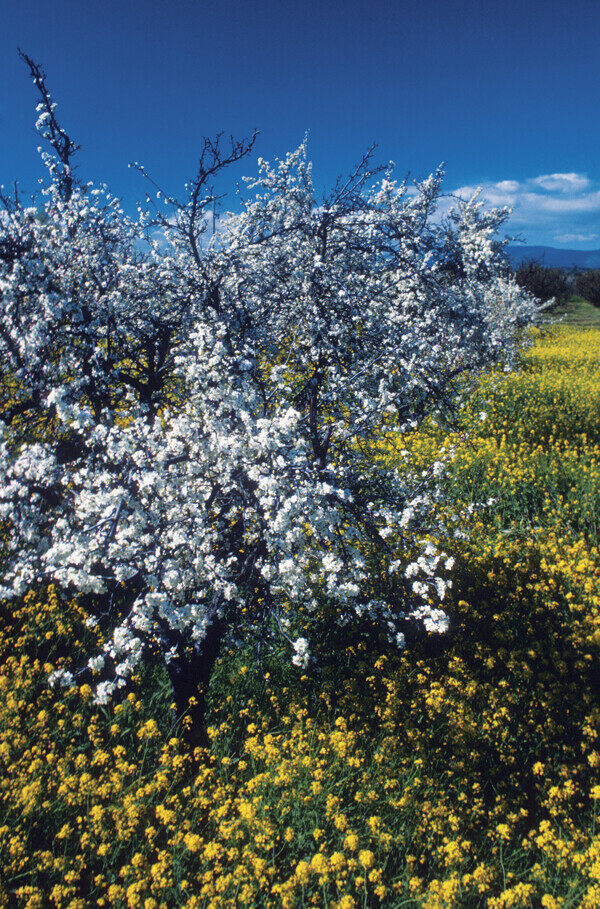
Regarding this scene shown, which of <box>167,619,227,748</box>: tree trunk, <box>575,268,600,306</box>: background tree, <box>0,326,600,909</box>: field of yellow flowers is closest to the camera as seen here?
<box>0,326,600,909</box>: field of yellow flowers

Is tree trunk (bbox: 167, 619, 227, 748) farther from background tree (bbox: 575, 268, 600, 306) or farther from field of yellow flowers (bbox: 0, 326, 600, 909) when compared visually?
background tree (bbox: 575, 268, 600, 306)

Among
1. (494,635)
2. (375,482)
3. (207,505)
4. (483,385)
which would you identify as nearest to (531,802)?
(494,635)

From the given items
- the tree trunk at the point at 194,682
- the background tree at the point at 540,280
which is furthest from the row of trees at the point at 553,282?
the tree trunk at the point at 194,682

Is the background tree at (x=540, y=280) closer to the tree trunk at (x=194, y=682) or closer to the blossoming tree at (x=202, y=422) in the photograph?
the blossoming tree at (x=202, y=422)

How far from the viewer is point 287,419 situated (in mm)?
3877

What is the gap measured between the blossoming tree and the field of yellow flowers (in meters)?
0.50

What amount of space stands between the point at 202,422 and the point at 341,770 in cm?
333

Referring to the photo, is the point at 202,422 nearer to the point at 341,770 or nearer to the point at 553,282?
the point at 341,770

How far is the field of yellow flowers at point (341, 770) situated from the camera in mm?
3520

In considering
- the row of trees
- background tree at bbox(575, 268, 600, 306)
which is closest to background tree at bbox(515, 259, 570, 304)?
the row of trees

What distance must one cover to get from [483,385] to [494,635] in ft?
31.7

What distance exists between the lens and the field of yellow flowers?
3.52 meters

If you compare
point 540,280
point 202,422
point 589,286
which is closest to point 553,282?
point 540,280

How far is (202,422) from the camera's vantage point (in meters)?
4.23
